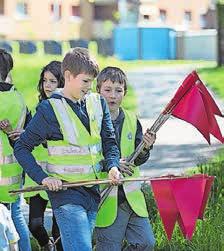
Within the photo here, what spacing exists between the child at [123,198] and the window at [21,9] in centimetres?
4736

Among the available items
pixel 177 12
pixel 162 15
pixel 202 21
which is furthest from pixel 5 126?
pixel 202 21

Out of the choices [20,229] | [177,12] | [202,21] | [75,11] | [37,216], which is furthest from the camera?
[202,21]

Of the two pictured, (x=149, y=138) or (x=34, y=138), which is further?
(x=149, y=138)

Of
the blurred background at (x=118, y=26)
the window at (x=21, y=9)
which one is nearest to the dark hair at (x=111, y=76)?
the blurred background at (x=118, y=26)

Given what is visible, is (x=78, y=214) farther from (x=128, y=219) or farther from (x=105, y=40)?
(x=105, y=40)

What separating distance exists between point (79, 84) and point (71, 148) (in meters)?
0.34

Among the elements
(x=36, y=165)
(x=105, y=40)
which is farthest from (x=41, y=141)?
(x=105, y=40)

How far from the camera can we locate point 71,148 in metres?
4.87

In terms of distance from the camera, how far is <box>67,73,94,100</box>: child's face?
4809 millimetres

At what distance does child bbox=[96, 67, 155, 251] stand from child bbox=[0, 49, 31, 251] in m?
0.54

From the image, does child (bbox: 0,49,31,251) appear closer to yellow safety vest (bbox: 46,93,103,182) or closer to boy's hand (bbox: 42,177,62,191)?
yellow safety vest (bbox: 46,93,103,182)

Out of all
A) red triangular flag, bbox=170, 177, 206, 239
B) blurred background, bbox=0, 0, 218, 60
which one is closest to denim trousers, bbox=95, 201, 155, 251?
red triangular flag, bbox=170, 177, 206, 239

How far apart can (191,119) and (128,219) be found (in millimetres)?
676

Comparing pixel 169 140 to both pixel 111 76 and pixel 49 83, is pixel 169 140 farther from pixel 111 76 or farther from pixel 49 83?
pixel 111 76
